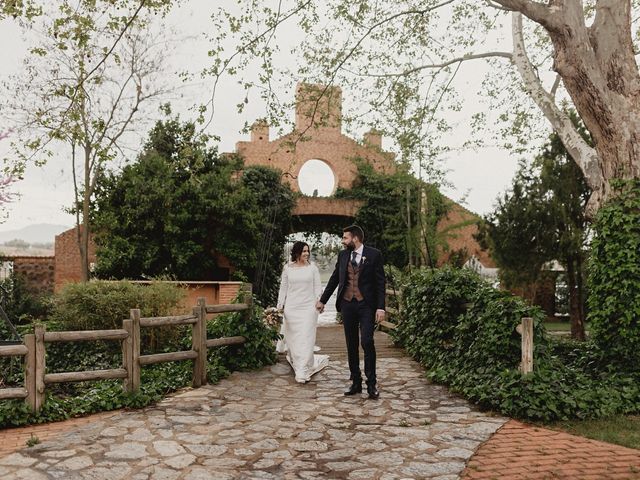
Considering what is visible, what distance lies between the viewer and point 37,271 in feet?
68.2

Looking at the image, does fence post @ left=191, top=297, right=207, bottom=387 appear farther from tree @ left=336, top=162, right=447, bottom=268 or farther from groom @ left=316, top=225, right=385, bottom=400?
tree @ left=336, top=162, right=447, bottom=268

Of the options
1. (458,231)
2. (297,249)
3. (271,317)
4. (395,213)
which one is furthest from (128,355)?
(458,231)

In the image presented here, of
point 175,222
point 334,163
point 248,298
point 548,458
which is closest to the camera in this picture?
point 548,458

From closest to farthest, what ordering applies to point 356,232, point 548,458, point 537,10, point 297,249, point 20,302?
1. point 548,458
2. point 356,232
3. point 537,10
4. point 297,249
5. point 20,302

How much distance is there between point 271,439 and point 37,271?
58.0 feet

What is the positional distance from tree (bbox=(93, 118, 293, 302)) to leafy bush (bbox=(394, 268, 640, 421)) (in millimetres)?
9790

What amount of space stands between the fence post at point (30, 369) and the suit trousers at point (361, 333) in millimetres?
3523

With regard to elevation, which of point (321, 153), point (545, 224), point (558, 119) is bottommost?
point (545, 224)

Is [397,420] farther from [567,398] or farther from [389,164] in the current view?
[389,164]

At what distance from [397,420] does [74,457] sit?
10.6ft

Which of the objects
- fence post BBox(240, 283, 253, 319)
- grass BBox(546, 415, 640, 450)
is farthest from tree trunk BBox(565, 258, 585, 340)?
fence post BBox(240, 283, 253, 319)

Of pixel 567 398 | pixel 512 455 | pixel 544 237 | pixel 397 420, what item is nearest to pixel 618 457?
pixel 512 455

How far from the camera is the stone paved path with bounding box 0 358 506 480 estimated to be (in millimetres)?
4902

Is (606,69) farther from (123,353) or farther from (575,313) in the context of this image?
(575,313)
